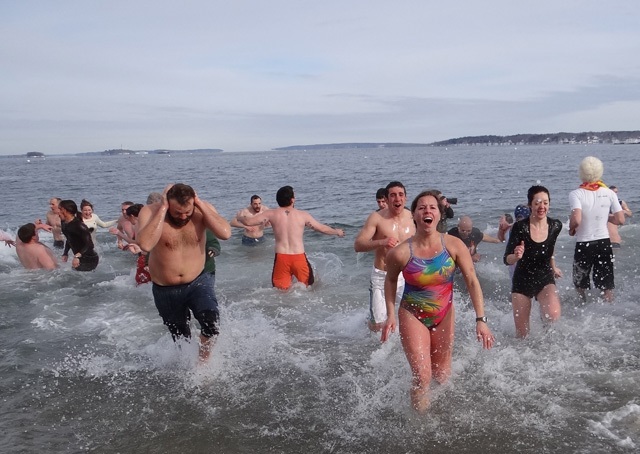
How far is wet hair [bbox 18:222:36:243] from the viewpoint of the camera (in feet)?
34.2

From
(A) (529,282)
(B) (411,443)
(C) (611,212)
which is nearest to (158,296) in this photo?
(B) (411,443)

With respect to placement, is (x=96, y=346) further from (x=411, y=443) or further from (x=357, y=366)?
(x=411, y=443)

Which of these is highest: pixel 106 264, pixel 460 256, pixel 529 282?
pixel 460 256

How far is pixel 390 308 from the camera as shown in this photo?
4758 millimetres

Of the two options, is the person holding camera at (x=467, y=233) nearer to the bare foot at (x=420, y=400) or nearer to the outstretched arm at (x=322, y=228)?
the outstretched arm at (x=322, y=228)

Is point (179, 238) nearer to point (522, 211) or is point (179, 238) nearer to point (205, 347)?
point (205, 347)

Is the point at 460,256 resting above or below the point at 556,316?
above

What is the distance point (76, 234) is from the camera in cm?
1034

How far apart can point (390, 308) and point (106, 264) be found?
9.83 metres

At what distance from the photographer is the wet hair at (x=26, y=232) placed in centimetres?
1041

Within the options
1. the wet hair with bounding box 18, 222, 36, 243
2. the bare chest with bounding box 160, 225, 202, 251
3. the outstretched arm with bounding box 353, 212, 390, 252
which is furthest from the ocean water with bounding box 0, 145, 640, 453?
the bare chest with bounding box 160, 225, 202, 251

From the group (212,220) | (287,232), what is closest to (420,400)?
(212,220)

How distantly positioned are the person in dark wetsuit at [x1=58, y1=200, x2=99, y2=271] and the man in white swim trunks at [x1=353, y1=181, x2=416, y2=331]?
232 inches

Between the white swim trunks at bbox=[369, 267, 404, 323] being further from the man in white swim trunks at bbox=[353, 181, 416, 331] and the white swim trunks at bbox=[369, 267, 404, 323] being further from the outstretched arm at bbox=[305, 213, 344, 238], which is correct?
the outstretched arm at bbox=[305, 213, 344, 238]
